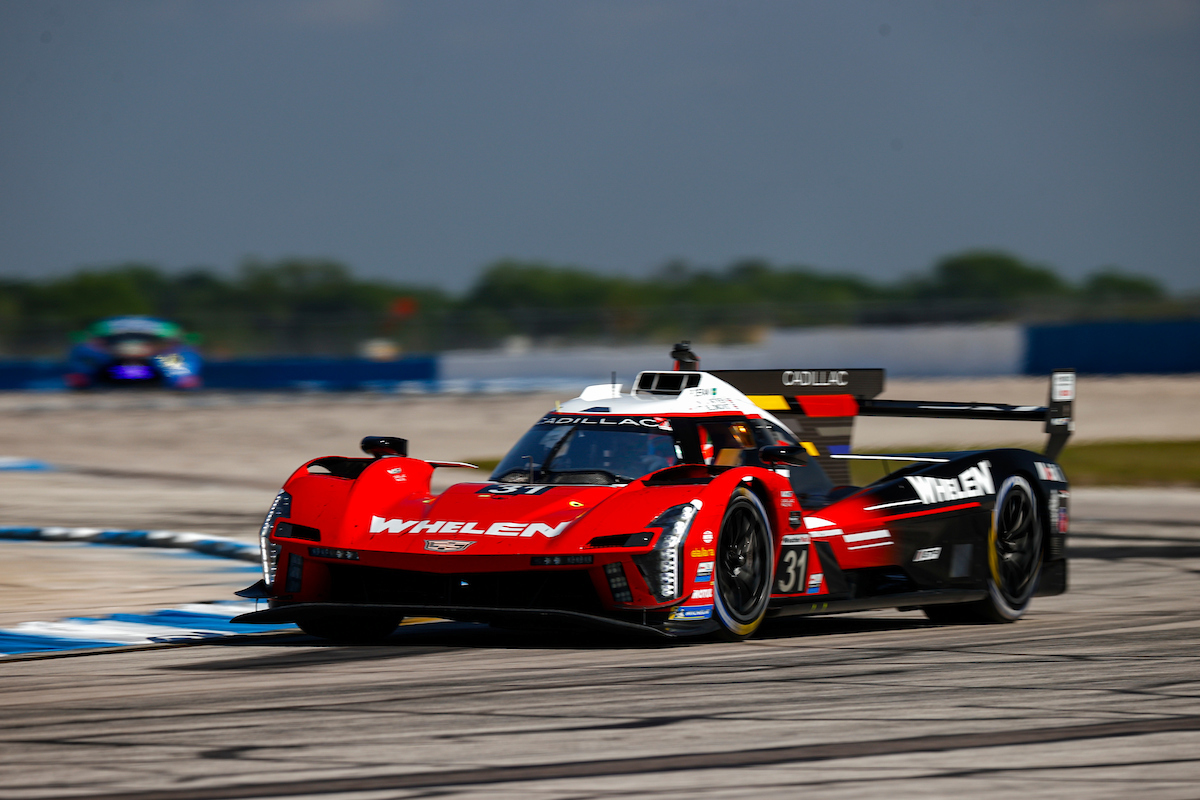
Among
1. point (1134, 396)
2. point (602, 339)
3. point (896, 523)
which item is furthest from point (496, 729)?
point (602, 339)

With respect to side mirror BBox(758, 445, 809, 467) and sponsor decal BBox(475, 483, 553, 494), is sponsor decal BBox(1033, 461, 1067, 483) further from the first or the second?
sponsor decal BBox(475, 483, 553, 494)

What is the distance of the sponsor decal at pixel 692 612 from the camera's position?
6914mm

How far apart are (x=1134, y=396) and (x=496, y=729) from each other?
28326 millimetres

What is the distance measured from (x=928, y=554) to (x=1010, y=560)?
0.86 m

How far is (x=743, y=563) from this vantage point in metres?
7.31

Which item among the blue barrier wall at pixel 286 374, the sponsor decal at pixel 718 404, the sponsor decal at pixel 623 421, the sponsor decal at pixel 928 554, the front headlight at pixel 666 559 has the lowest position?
the sponsor decal at pixel 928 554

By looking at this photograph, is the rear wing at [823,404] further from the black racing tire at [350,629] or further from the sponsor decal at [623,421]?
the black racing tire at [350,629]

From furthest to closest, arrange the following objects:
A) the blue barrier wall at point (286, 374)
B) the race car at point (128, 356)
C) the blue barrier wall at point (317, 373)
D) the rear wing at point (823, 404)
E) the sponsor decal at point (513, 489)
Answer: the blue barrier wall at point (317, 373)
the blue barrier wall at point (286, 374)
the race car at point (128, 356)
the rear wing at point (823, 404)
the sponsor decal at point (513, 489)

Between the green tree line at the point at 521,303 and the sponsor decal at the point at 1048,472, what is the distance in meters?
34.4

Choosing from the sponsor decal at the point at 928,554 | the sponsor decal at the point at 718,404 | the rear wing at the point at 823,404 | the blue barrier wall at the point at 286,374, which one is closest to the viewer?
the sponsor decal at the point at 718,404

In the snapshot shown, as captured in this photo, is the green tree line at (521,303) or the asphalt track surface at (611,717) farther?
the green tree line at (521,303)

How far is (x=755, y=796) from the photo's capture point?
423cm

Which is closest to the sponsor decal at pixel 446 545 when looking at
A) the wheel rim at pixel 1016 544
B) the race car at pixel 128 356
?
the wheel rim at pixel 1016 544

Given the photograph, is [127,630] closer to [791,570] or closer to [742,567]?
[742,567]
